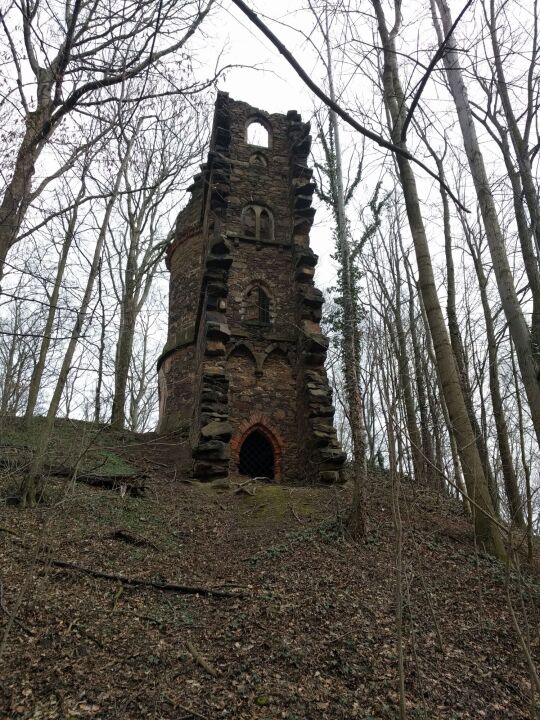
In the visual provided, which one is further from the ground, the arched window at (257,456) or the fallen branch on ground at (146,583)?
the arched window at (257,456)

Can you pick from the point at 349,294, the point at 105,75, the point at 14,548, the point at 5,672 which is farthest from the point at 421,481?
the point at 105,75

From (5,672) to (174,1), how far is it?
5614 millimetres

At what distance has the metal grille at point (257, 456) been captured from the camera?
40.7 ft

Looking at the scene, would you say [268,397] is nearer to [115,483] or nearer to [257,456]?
[257,456]

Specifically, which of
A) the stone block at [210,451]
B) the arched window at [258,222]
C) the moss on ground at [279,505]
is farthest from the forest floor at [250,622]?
the arched window at [258,222]

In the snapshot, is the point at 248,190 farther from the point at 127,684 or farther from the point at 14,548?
the point at 127,684

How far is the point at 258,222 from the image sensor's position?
14664 millimetres

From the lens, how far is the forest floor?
3730mm

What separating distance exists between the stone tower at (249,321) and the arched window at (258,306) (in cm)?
3

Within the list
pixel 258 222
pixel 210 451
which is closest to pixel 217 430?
pixel 210 451

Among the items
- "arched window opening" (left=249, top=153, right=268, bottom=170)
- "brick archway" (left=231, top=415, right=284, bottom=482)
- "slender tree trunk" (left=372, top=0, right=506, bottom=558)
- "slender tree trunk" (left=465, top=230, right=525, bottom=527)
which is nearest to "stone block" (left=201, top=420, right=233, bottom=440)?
"brick archway" (left=231, top=415, right=284, bottom=482)

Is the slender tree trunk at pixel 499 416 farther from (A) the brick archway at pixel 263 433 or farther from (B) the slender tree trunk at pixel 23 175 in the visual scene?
(B) the slender tree trunk at pixel 23 175

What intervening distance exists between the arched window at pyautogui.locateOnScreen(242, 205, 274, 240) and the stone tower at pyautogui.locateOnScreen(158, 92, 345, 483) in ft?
0.13

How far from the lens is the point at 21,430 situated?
1311 centimetres
